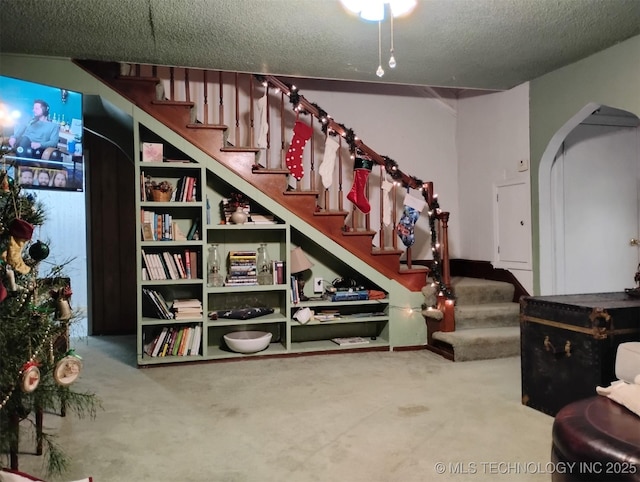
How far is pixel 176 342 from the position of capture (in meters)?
3.91

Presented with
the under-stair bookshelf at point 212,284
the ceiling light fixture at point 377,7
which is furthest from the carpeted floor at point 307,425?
the ceiling light fixture at point 377,7

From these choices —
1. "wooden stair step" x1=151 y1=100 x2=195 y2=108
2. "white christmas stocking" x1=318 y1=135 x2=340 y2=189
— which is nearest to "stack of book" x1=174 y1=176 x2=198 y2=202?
"wooden stair step" x1=151 y1=100 x2=195 y2=108

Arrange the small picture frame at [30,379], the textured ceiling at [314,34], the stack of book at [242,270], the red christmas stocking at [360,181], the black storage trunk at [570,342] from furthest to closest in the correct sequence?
the red christmas stocking at [360,181] → the stack of book at [242,270] → the textured ceiling at [314,34] → the black storage trunk at [570,342] → the small picture frame at [30,379]

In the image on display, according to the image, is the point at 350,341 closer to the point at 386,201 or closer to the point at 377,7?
the point at 386,201

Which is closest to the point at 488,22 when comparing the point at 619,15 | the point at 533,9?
the point at 533,9

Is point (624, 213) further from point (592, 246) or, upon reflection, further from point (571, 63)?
point (571, 63)

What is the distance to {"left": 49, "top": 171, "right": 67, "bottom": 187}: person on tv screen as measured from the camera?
11.2 ft

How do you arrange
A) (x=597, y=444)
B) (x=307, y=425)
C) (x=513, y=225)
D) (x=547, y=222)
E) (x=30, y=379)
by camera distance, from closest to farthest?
(x=597, y=444), (x=30, y=379), (x=307, y=425), (x=547, y=222), (x=513, y=225)

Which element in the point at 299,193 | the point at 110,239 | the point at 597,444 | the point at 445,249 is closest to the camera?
the point at 597,444

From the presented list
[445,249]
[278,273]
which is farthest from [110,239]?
[445,249]

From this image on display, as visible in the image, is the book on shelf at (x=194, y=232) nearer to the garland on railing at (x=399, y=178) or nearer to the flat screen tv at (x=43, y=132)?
the flat screen tv at (x=43, y=132)

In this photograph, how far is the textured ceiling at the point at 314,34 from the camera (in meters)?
2.86

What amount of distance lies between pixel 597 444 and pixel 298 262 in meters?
2.96

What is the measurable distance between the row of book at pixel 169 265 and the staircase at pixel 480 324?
205 centimetres
